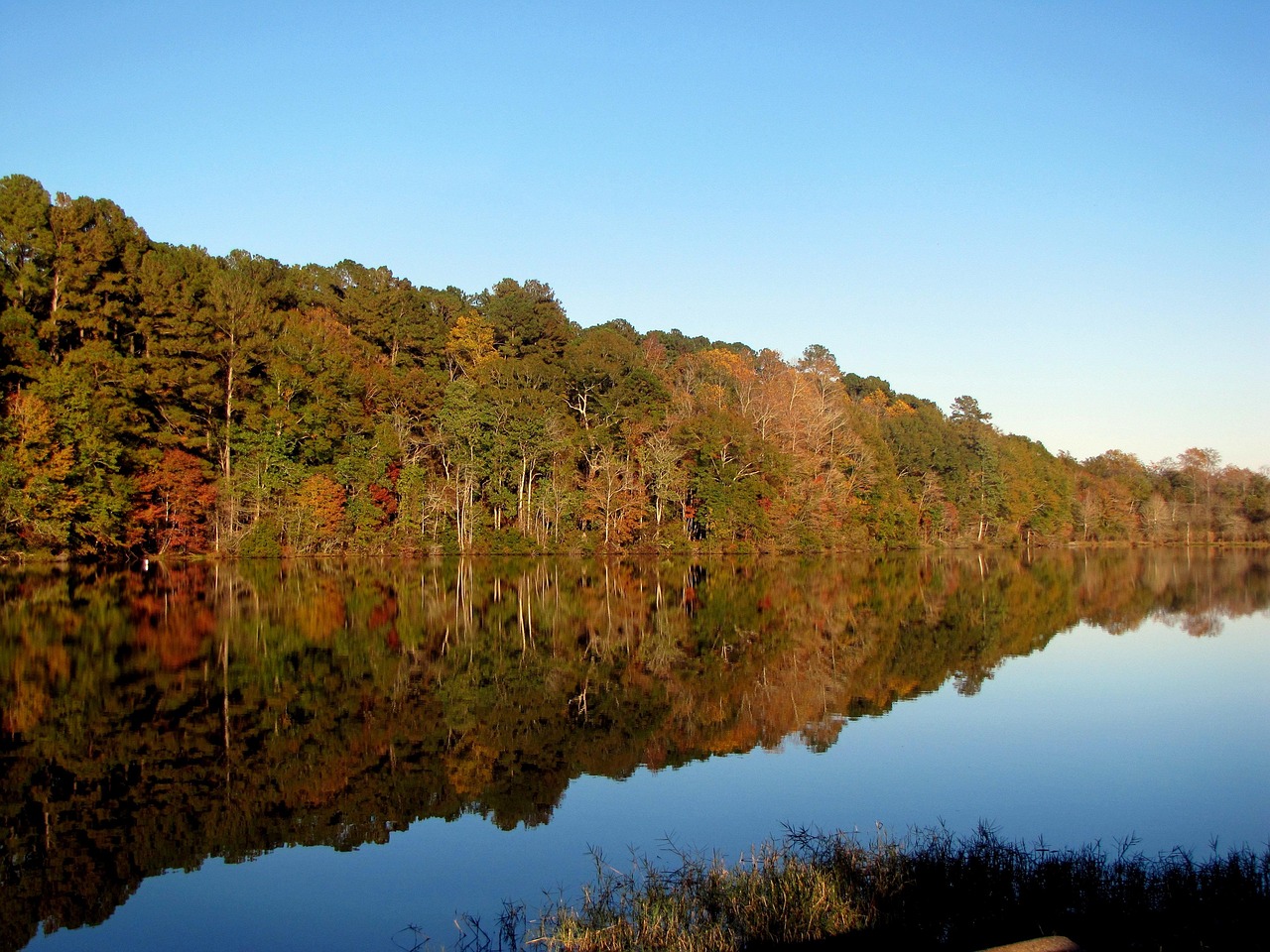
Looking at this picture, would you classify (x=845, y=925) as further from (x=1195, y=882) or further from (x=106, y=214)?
(x=106, y=214)

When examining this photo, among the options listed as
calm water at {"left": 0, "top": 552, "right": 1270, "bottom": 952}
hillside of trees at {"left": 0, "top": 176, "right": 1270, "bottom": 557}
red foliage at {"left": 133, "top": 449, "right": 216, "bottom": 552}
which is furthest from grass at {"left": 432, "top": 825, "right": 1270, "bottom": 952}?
red foliage at {"left": 133, "top": 449, "right": 216, "bottom": 552}

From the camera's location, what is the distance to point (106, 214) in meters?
43.9

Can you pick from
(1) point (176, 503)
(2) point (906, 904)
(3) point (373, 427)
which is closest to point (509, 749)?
(2) point (906, 904)

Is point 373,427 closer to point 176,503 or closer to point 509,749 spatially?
point 176,503

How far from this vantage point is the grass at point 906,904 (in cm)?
534

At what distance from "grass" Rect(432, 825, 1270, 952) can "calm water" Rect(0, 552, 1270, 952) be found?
947 millimetres

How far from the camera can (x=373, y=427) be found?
51594mm

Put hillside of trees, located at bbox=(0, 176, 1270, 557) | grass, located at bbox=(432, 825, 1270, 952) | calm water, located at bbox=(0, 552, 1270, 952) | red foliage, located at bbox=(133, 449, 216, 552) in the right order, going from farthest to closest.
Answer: red foliage, located at bbox=(133, 449, 216, 552)
hillside of trees, located at bbox=(0, 176, 1270, 557)
calm water, located at bbox=(0, 552, 1270, 952)
grass, located at bbox=(432, 825, 1270, 952)

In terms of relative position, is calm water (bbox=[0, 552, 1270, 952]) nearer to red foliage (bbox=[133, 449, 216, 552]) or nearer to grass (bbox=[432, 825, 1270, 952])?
grass (bbox=[432, 825, 1270, 952])

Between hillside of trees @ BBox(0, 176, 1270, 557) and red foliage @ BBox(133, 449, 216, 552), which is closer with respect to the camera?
hillside of trees @ BBox(0, 176, 1270, 557)

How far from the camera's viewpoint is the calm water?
7246mm

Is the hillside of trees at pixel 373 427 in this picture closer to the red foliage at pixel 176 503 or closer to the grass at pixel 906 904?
the red foliage at pixel 176 503

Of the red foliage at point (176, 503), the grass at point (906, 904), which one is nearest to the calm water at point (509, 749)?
the grass at point (906, 904)

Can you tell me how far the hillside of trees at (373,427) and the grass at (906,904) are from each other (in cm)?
3545
